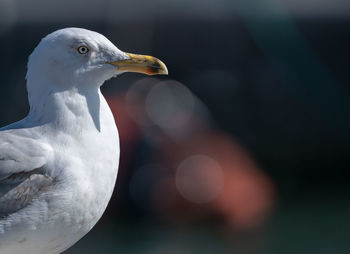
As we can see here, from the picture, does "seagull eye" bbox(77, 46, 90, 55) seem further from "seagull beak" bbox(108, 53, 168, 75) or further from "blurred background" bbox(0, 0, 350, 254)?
"blurred background" bbox(0, 0, 350, 254)

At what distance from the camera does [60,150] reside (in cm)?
175

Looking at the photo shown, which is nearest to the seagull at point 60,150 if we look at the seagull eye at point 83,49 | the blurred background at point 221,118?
the seagull eye at point 83,49

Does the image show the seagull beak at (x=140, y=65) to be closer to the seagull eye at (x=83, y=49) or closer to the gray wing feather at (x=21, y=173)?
the seagull eye at (x=83, y=49)

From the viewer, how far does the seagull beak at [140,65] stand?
1888mm

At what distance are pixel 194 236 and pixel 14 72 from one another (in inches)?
117

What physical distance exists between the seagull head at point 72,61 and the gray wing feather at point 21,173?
0.18m

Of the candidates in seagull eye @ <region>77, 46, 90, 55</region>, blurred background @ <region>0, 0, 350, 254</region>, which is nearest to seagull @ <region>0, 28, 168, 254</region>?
seagull eye @ <region>77, 46, 90, 55</region>

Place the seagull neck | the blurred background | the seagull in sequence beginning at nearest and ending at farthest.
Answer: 1. the seagull
2. the seagull neck
3. the blurred background

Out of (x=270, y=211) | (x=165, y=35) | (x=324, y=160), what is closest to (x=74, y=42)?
(x=270, y=211)

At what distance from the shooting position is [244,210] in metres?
4.99

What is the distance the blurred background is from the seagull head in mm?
2636

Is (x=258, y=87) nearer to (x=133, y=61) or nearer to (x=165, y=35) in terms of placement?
(x=165, y=35)

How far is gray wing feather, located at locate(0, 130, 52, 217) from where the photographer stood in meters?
1.73

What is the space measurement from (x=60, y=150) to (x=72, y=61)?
0.80 feet
